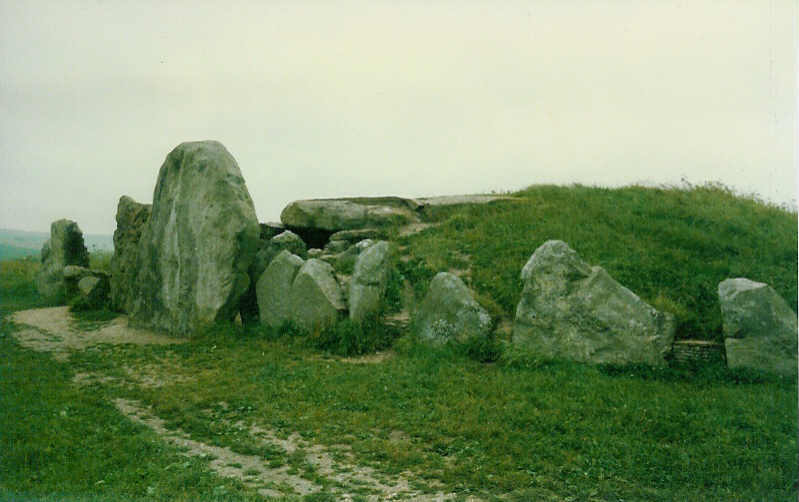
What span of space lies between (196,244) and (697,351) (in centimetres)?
1151

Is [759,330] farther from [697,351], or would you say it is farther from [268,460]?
[268,460]

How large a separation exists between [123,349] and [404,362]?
22.4 ft

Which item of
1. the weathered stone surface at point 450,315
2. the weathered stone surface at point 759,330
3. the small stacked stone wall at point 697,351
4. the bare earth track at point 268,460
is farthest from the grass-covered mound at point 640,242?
the bare earth track at point 268,460

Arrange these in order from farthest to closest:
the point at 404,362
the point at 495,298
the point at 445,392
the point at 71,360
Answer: the point at 495,298 → the point at 71,360 → the point at 404,362 → the point at 445,392

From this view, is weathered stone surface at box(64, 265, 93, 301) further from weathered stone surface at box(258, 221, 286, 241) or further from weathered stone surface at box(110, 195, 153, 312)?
weathered stone surface at box(258, 221, 286, 241)

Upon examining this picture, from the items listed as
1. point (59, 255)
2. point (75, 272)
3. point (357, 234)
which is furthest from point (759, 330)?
point (59, 255)

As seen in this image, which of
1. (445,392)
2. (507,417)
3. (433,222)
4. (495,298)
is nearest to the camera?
(507,417)

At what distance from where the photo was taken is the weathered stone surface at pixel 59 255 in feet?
79.0

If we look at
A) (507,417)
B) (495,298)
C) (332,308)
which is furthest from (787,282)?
(332,308)

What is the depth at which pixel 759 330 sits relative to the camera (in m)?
13.2

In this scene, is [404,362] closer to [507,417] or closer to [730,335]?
[507,417]

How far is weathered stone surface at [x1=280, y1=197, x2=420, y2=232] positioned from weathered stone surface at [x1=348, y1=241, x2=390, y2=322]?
5.91 meters

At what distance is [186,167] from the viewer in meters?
18.5

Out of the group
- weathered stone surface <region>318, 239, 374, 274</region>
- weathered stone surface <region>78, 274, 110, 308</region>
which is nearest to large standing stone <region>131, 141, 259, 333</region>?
weathered stone surface <region>318, 239, 374, 274</region>
